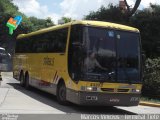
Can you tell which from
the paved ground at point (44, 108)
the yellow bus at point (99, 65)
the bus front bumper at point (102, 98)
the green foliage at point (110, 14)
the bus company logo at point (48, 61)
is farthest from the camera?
the green foliage at point (110, 14)

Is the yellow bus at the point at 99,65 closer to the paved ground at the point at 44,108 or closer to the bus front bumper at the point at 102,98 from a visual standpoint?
the bus front bumper at the point at 102,98

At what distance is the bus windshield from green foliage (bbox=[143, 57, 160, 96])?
21.4 ft

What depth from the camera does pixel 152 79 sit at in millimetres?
21938

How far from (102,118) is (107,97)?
76.6 inches

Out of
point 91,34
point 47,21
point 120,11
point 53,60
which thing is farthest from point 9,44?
point 91,34

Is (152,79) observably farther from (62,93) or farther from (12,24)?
(12,24)

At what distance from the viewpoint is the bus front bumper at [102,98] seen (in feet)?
47.4

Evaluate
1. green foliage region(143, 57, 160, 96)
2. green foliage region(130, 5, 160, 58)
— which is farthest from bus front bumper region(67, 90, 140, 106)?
green foliage region(130, 5, 160, 58)

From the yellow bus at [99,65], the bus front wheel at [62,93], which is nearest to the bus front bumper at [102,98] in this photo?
the yellow bus at [99,65]

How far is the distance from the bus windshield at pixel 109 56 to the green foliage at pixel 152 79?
6.52m

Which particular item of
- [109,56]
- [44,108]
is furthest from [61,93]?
[109,56]

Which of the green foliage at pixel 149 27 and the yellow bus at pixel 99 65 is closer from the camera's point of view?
the yellow bus at pixel 99 65

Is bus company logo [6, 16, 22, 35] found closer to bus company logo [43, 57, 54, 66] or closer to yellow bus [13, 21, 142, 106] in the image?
bus company logo [43, 57, 54, 66]

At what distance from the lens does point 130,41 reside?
51.0ft
